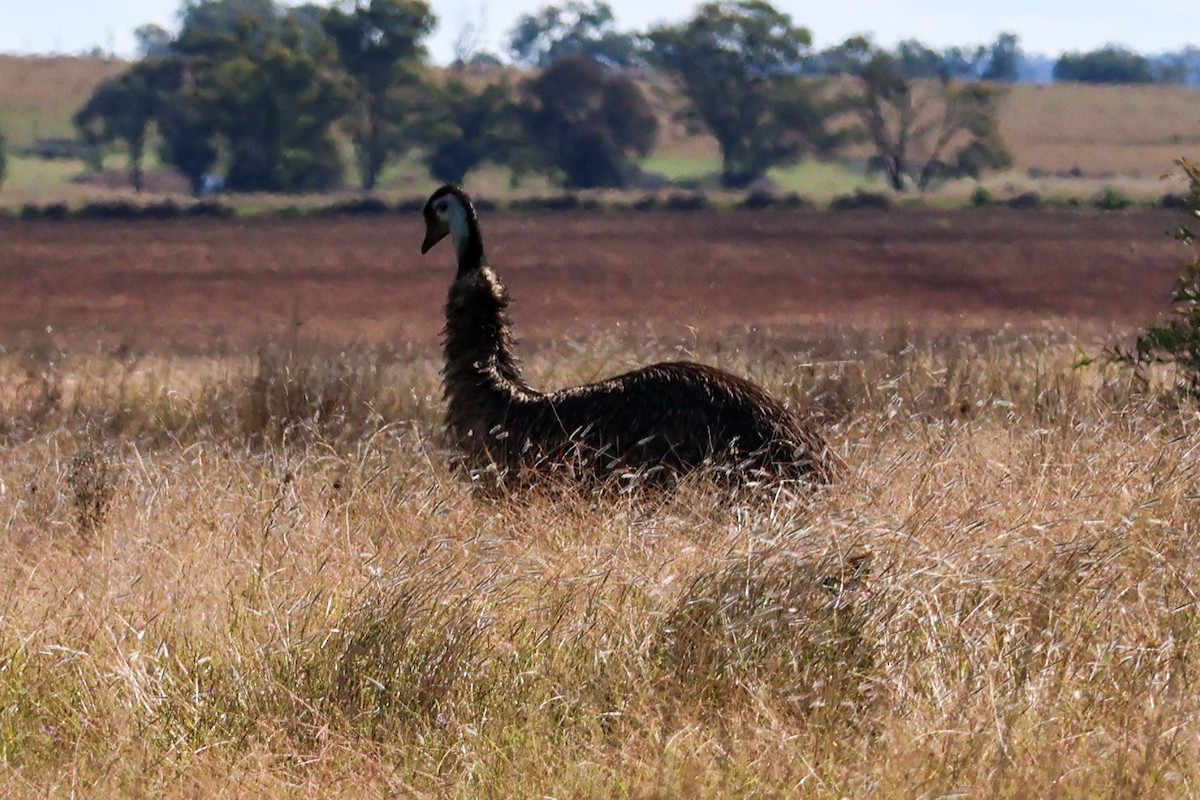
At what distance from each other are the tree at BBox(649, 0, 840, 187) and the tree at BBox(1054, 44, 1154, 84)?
49.4 meters

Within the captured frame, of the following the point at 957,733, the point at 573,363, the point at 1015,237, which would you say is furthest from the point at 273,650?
the point at 1015,237

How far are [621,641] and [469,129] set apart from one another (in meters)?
61.4

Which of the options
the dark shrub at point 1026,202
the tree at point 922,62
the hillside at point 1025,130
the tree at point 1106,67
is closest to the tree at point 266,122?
the hillside at point 1025,130

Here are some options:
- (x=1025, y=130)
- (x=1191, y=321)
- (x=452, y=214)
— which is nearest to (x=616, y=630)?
(x=452, y=214)

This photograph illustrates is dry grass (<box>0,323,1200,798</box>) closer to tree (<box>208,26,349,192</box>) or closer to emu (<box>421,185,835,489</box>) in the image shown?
emu (<box>421,185,835,489</box>)

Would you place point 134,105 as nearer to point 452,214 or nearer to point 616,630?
point 452,214

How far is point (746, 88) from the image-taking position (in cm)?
7106

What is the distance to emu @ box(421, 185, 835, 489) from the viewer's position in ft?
22.9

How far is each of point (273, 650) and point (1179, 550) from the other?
2893 millimetres

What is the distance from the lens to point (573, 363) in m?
12.7

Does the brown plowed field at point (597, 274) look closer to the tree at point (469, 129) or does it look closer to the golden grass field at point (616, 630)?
the golden grass field at point (616, 630)

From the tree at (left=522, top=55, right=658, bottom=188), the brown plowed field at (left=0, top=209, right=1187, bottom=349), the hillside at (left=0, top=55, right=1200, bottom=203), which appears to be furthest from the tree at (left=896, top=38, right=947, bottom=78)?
the brown plowed field at (left=0, top=209, right=1187, bottom=349)

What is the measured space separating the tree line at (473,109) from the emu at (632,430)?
52437 mm

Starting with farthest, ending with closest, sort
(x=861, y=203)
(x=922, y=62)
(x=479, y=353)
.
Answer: (x=922, y=62), (x=861, y=203), (x=479, y=353)
